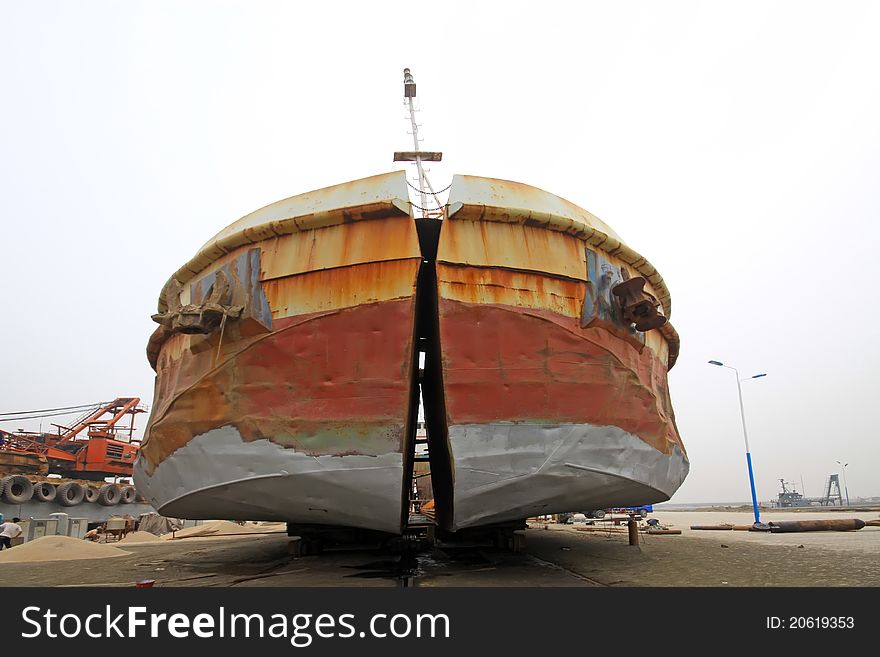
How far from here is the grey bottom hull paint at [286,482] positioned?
4.90 metres

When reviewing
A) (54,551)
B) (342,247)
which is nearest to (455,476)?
(342,247)

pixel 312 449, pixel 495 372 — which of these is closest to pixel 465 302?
pixel 495 372

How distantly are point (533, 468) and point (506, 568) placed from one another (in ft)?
5.35

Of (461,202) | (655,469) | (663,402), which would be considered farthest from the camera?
(663,402)

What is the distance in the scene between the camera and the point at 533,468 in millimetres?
4980

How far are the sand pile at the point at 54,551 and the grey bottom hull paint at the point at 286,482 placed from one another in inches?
179

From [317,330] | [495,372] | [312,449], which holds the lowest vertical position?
[312,449]

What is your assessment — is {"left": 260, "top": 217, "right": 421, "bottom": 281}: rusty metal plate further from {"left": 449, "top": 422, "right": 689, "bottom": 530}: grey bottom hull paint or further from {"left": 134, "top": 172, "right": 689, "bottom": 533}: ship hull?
{"left": 449, "top": 422, "right": 689, "bottom": 530}: grey bottom hull paint

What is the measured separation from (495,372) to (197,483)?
3142mm

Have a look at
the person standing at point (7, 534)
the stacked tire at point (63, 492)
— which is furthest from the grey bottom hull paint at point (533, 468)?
the stacked tire at point (63, 492)

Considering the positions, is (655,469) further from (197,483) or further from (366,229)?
(197,483)

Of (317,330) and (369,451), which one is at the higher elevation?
(317,330)

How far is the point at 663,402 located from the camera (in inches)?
277
